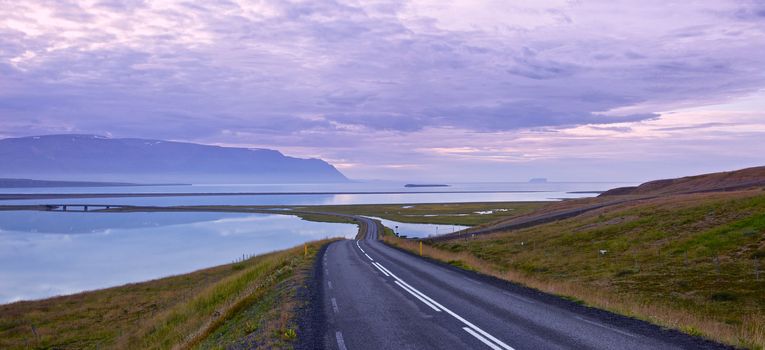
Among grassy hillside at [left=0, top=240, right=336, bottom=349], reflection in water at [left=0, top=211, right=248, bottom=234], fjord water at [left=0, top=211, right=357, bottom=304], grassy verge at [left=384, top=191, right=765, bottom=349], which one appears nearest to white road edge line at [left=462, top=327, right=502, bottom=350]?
grassy hillside at [left=0, top=240, right=336, bottom=349]

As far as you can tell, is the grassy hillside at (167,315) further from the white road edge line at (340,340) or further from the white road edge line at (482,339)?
the white road edge line at (482,339)

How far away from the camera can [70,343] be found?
27.4 meters

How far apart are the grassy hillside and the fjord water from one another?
12.0 metres

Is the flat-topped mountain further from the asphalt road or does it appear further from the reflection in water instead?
the reflection in water

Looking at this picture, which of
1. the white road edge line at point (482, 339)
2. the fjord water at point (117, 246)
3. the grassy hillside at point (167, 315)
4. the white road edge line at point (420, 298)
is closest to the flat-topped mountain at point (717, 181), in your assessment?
the fjord water at point (117, 246)

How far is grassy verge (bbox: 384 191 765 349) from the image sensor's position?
17.5m

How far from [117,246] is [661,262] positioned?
81784 millimetres

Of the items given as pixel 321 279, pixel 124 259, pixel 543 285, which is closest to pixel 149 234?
pixel 124 259

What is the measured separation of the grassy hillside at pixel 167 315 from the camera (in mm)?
15203

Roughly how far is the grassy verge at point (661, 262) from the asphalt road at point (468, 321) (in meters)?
1.39

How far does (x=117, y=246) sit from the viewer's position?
8500cm

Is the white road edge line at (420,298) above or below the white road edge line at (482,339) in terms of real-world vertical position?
below

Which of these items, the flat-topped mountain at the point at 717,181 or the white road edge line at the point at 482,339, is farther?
the flat-topped mountain at the point at 717,181

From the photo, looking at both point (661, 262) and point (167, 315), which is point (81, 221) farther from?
point (661, 262)
